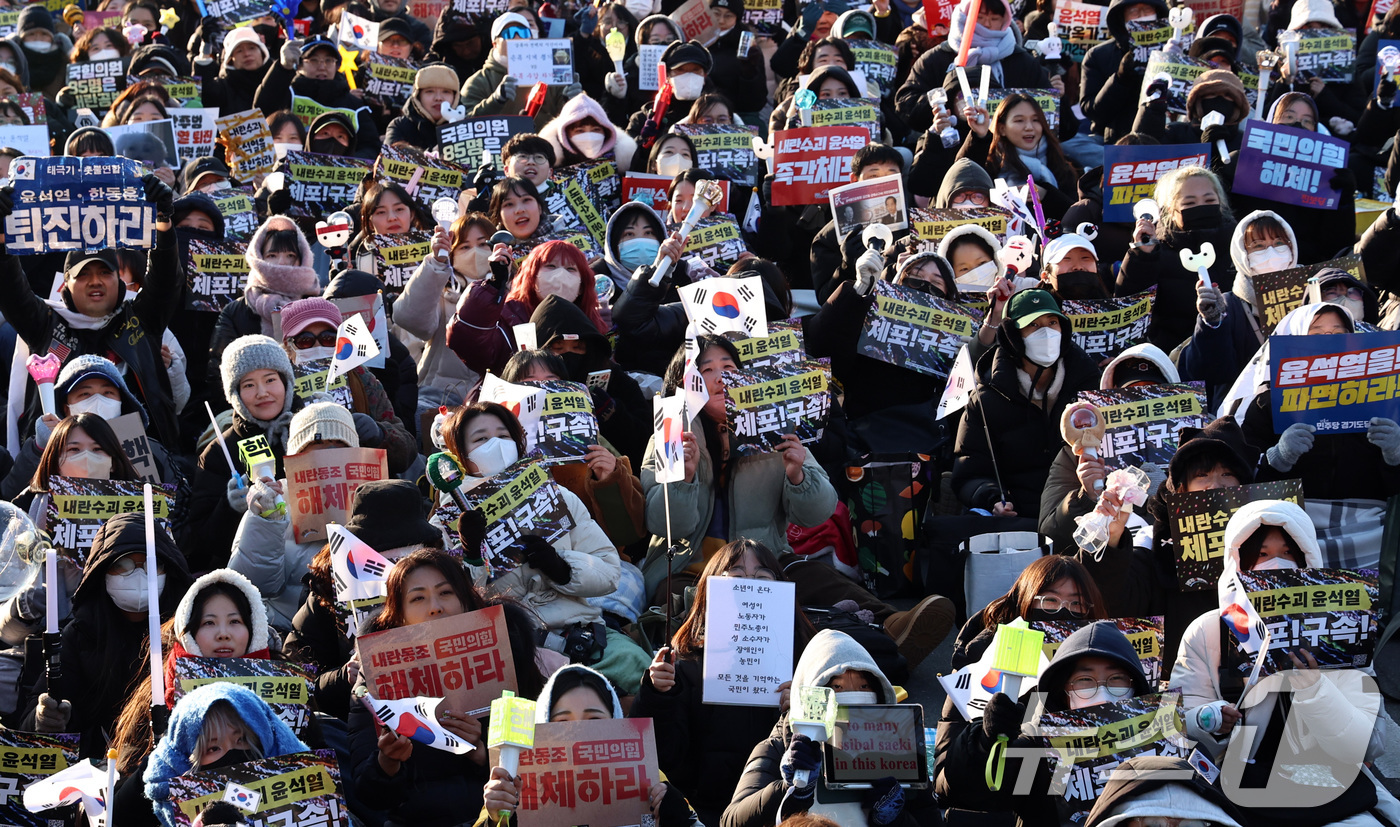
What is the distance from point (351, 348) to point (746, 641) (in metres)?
3.27

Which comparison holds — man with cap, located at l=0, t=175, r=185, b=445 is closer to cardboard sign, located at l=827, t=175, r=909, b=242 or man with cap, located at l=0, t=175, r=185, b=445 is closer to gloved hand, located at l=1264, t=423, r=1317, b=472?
cardboard sign, located at l=827, t=175, r=909, b=242

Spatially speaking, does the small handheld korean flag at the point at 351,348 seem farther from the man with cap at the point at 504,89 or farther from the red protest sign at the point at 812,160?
the man with cap at the point at 504,89

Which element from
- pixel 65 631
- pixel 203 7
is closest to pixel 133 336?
pixel 65 631

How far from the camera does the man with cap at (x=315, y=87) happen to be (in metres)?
13.6

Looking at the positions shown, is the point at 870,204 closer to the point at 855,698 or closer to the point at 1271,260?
the point at 1271,260

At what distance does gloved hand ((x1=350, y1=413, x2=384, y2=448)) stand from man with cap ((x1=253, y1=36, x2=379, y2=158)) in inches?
206

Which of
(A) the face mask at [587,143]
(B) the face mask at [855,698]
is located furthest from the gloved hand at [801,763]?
(A) the face mask at [587,143]

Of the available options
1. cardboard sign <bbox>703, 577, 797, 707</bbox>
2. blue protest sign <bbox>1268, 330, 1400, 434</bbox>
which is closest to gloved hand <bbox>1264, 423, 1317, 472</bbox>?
blue protest sign <bbox>1268, 330, 1400, 434</bbox>

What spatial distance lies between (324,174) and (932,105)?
14.0 feet

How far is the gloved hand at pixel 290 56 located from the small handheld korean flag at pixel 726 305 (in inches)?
256

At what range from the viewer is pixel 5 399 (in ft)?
32.3

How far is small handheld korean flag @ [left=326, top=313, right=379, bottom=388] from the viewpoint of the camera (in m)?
8.73

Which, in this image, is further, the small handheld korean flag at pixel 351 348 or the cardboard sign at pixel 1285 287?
the cardboard sign at pixel 1285 287

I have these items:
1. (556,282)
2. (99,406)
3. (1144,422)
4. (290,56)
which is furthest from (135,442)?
(290,56)
